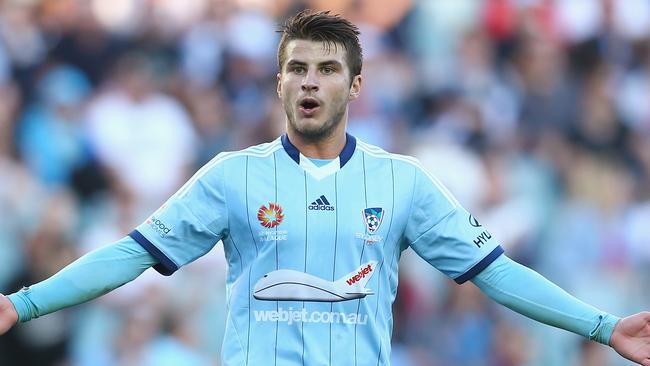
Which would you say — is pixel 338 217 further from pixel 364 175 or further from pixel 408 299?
pixel 408 299

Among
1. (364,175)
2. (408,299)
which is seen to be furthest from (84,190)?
(364,175)

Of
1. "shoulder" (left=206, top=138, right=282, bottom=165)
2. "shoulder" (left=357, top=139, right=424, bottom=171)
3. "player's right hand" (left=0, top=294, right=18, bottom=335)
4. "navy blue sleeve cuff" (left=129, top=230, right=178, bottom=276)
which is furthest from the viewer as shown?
"shoulder" (left=357, top=139, right=424, bottom=171)

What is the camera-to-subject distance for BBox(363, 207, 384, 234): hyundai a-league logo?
18.3ft

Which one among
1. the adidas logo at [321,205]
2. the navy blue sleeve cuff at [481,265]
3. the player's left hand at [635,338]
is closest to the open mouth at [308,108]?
the adidas logo at [321,205]

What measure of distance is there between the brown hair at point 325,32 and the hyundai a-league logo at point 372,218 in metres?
0.63

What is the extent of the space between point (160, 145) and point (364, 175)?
5.88 metres

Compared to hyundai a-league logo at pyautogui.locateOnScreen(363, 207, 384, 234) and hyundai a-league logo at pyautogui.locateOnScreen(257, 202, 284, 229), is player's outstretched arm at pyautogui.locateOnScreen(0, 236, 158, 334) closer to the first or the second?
hyundai a-league logo at pyautogui.locateOnScreen(257, 202, 284, 229)

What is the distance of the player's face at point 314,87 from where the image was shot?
222 inches

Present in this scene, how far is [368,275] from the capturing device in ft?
18.3

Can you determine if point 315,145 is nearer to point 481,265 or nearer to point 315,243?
point 315,243

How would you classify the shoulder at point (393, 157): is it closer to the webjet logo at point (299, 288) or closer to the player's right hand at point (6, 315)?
the webjet logo at point (299, 288)

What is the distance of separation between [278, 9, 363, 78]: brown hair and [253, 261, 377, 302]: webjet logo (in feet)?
3.11

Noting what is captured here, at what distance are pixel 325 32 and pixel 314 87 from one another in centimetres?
27

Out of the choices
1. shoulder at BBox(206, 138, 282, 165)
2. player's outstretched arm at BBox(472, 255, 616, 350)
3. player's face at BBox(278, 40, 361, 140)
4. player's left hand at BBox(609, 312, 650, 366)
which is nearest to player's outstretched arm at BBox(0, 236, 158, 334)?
shoulder at BBox(206, 138, 282, 165)
